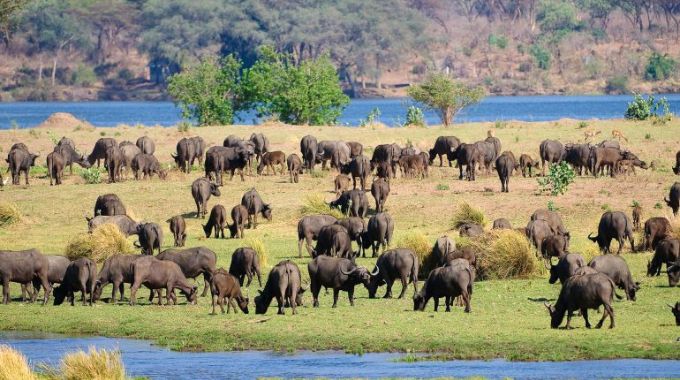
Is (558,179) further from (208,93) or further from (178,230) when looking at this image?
(208,93)

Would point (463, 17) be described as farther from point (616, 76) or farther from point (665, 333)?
point (665, 333)

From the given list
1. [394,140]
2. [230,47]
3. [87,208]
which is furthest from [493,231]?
[230,47]

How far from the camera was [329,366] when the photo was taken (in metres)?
21.5

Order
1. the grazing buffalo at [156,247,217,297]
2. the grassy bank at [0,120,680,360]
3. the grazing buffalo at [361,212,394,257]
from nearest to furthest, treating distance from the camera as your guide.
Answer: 1. the grassy bank at [0,120,680,360]
2. the grazing buffalo at [156,247,217,297]
3. the grazing buffalo at [361,212,394,257]

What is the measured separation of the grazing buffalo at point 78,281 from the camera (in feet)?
86.0

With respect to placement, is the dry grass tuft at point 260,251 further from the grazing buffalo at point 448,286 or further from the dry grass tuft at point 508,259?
the grazing buffalo at point 448,286

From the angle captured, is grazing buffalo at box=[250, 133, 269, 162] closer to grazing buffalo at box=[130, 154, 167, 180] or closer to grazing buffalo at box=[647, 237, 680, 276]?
grazing buffalo at box=[130, 154, 167, 180]

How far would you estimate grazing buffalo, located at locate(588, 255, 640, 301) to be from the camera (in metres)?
24.8

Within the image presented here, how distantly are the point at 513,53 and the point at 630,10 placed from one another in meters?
14.5

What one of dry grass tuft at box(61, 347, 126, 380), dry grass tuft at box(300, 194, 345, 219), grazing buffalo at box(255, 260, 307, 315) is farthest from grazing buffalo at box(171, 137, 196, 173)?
dry grass tuft at box(61, 347, 126, 380)

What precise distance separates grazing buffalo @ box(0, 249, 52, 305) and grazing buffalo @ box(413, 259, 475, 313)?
7.05 m

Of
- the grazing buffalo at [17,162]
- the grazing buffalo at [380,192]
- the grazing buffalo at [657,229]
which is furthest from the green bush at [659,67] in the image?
the grazing buffalo at [657,229]

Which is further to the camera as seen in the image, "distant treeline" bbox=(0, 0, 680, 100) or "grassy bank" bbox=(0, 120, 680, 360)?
"distant treeline" bbox=(0, 0, 680, 100)

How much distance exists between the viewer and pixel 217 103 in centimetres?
6994
